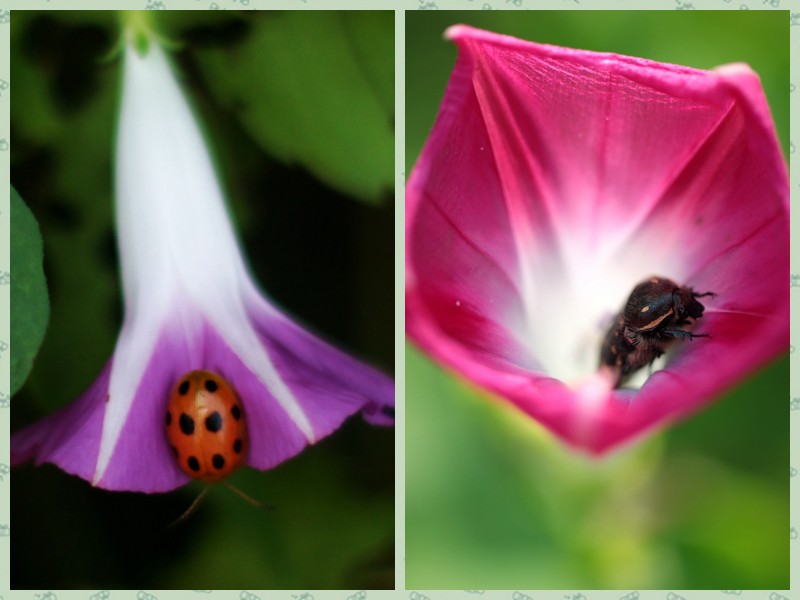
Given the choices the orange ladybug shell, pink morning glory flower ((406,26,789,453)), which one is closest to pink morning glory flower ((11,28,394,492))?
the orange ladybug shell

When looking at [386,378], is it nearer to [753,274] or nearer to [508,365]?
[508,365]

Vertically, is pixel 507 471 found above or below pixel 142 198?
below

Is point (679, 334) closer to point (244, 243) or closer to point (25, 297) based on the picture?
point (244, 243)

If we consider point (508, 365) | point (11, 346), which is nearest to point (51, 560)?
point (11, 346)

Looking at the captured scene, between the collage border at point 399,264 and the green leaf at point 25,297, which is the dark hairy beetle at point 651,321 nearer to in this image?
the collage border at point 399,264

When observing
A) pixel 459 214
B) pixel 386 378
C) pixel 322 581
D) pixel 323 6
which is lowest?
pixel 322 581

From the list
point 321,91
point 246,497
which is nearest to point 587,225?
point 321,91
